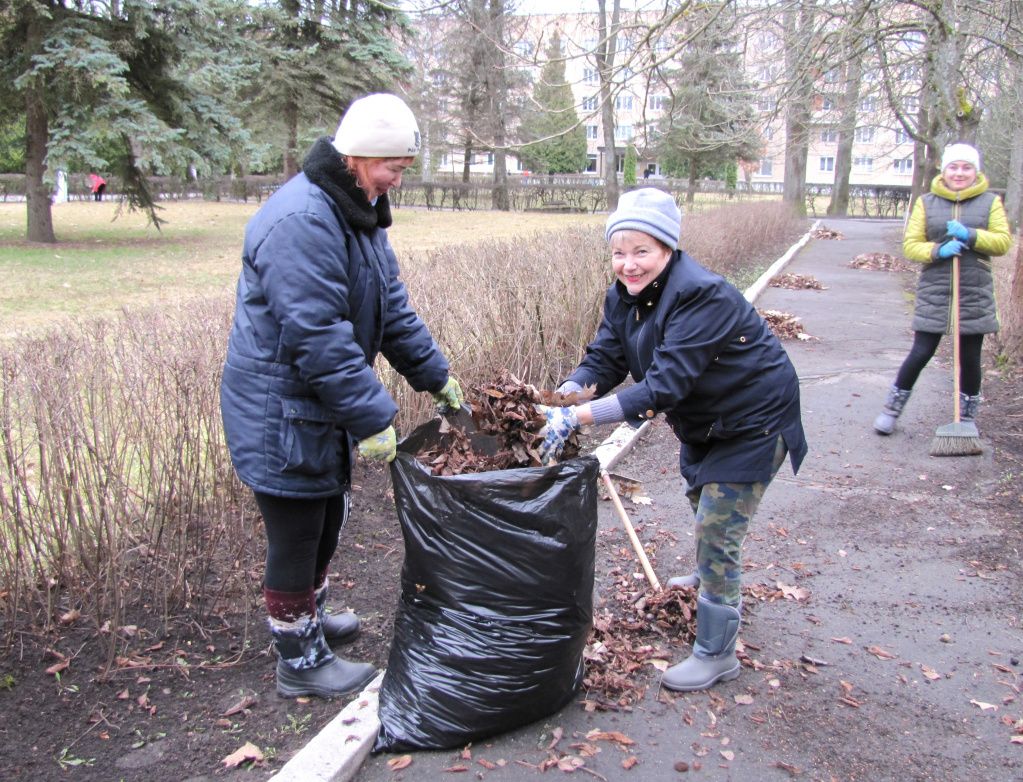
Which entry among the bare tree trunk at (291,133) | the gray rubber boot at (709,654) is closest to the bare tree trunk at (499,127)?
the bare tree trunk at (291,133)

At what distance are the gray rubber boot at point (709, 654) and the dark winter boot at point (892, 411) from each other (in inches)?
134

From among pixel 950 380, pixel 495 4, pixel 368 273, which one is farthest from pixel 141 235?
pixel 368 273

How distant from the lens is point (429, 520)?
240 centimetres

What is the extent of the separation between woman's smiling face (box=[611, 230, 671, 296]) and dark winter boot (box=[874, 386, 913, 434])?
3791 millimetres

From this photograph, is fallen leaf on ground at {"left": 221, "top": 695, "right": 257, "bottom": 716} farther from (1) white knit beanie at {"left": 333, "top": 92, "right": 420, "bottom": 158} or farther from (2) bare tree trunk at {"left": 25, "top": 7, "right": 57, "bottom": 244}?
(2) bare tree trunk at {"left": 25, "top": 7, "right": 57, "bottom": 244}

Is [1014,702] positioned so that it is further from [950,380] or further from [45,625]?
[950,380]

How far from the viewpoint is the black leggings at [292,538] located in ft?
7.99

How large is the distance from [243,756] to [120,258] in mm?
14731

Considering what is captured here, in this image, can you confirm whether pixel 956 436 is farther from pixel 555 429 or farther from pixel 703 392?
pixel 555 429

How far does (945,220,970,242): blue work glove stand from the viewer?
16.6ft

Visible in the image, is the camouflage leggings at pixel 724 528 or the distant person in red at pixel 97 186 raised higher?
the distant person in red at pixel 97 186

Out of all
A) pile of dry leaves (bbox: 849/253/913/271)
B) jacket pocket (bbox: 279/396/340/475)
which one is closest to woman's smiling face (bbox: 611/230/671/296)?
jacket pocket (bbox: 279/396/340/475)

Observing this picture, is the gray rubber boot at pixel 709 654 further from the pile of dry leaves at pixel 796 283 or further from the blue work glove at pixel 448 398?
the pile of dry leaves at pixel 796 283

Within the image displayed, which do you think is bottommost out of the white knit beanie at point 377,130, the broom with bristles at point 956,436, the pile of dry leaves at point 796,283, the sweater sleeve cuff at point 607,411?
the broom with bristles at point 956,436
